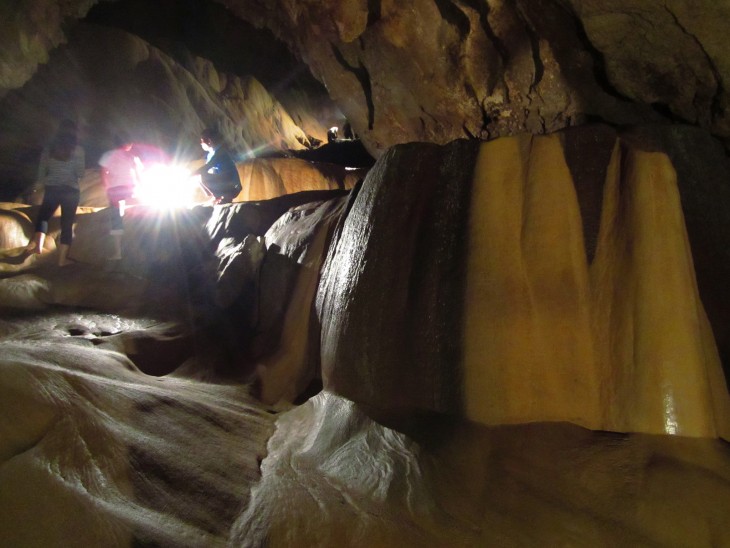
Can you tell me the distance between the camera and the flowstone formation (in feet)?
6.33

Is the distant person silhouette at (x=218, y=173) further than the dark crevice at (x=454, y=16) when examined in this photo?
Yes

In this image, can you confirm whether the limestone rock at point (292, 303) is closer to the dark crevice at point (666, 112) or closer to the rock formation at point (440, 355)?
the rock formation at point (440, 355)

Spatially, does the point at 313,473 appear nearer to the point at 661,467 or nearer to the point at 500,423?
the point at 500,423

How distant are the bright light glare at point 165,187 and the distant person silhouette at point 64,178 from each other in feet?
6.77

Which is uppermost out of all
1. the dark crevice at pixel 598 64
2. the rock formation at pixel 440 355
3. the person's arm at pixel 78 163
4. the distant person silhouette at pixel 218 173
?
the dark crevice at pixel 598 64

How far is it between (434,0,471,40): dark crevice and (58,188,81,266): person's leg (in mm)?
5943

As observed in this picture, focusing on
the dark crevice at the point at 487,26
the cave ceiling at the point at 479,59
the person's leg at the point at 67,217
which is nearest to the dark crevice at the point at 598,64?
the cave ceiling at the point at 479,59

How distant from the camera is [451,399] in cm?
274

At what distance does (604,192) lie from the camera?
2.97 m

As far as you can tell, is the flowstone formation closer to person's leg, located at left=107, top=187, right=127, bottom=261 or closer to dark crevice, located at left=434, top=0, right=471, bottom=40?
person's leg, located at left=107, top=187, right=127, bottom=261

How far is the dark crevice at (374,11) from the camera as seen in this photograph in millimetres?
7633

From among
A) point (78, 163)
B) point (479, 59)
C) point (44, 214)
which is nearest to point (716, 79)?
point (479, 59)

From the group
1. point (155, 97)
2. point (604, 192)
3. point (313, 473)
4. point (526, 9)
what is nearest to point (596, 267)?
point (604, 192)

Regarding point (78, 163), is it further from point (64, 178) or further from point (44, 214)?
point (44, 214)
